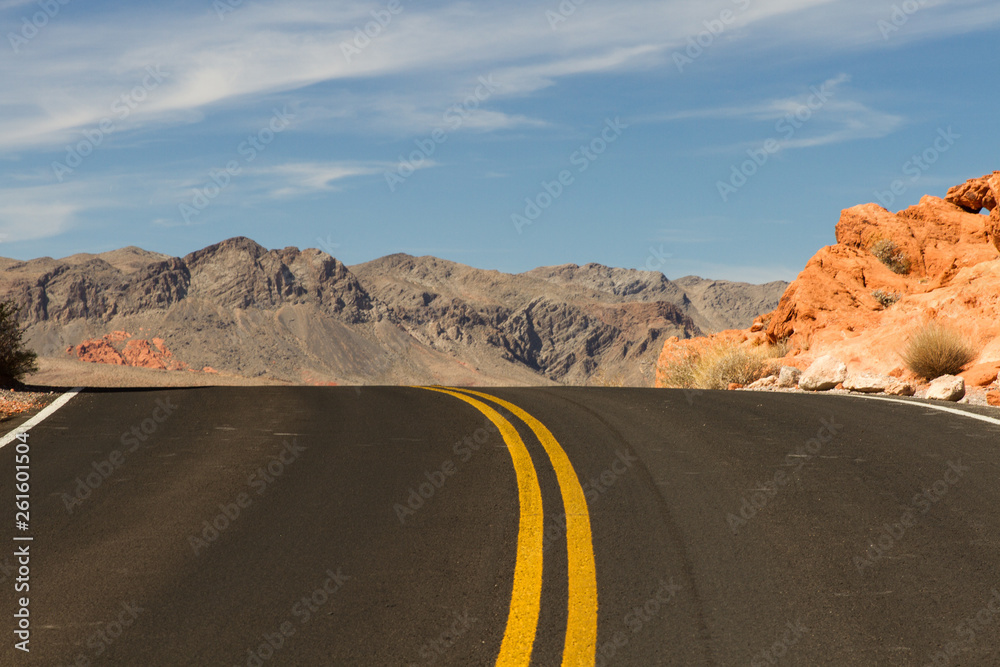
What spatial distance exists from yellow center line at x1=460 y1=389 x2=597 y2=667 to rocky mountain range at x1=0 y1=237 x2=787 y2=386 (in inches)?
3964

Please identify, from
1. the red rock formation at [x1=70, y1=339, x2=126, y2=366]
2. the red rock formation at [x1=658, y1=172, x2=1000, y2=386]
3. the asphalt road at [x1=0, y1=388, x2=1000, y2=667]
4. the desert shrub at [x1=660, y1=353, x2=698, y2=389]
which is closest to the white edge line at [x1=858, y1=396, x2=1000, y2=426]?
the asphalt road at [x1=0, y1=388, x2=1000, y2=667]

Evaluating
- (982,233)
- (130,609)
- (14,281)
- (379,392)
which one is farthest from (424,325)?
(130,609)

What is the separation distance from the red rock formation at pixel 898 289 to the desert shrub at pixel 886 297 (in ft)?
0.35

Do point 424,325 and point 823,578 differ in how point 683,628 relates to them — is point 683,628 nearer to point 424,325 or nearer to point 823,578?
point 823,578

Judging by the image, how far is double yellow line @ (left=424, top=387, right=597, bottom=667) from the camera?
379 centimetres

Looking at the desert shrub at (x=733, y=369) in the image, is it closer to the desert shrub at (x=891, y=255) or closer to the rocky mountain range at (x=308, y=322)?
the desert shrub at (x=891, y=255)

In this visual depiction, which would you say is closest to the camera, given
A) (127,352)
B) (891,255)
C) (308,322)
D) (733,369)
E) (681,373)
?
(733,369)

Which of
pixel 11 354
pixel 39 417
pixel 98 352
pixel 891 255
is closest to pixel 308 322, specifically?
pixel 98 352

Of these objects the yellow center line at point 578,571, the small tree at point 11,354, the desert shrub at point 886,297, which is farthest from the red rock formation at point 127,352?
the yellow center line at point 578,571

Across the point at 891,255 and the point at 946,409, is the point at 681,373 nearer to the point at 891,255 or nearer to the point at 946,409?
the point at 891,255

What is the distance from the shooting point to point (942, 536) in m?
5.17

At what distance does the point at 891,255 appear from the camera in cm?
2475

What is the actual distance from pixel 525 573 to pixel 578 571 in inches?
11.6

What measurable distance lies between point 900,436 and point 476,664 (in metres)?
6.01
